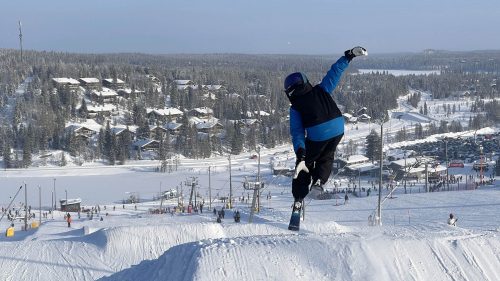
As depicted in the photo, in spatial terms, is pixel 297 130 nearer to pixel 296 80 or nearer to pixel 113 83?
pixel 296 80

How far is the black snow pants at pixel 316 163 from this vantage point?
176 inches

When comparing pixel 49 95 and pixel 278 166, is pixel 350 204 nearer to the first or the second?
pixel 278 166

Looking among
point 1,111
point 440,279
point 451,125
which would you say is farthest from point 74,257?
point 451,125

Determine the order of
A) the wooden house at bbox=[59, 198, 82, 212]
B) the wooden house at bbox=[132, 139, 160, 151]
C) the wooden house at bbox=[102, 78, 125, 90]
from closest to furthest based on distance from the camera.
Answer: the wooden house at bbox=[59, 198, 82, 212] → the wooden house at bbox=[132, 139, 160, 151] → the wooden house at bbox=[102, 78, 125, 90]

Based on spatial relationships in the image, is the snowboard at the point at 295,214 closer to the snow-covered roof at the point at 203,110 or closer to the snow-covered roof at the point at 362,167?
the snow-covered roof at the point at 362,167

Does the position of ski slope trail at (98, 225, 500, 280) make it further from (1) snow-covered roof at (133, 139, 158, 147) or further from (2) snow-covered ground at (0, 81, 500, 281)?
(1) snow-covered roof at (133, 139, 158, 147)

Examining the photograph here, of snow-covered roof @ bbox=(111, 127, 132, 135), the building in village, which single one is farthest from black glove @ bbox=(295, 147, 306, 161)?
the building in village

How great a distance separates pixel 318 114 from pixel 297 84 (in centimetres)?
27

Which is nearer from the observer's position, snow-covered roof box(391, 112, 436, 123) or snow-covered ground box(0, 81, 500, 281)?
snow-covered ground box(0, 81, 500, 281)

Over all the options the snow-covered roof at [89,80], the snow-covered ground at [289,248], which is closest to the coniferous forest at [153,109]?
the snow-covered roof at [89,80]

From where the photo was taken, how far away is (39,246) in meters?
9.85

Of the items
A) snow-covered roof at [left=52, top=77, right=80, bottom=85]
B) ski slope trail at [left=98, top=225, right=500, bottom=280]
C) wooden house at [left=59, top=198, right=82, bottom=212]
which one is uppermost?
snow-covered roof at [left=52, top=77, right=80, bottom=85]

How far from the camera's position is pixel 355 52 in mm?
4410

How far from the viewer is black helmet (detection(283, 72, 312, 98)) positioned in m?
4.25
